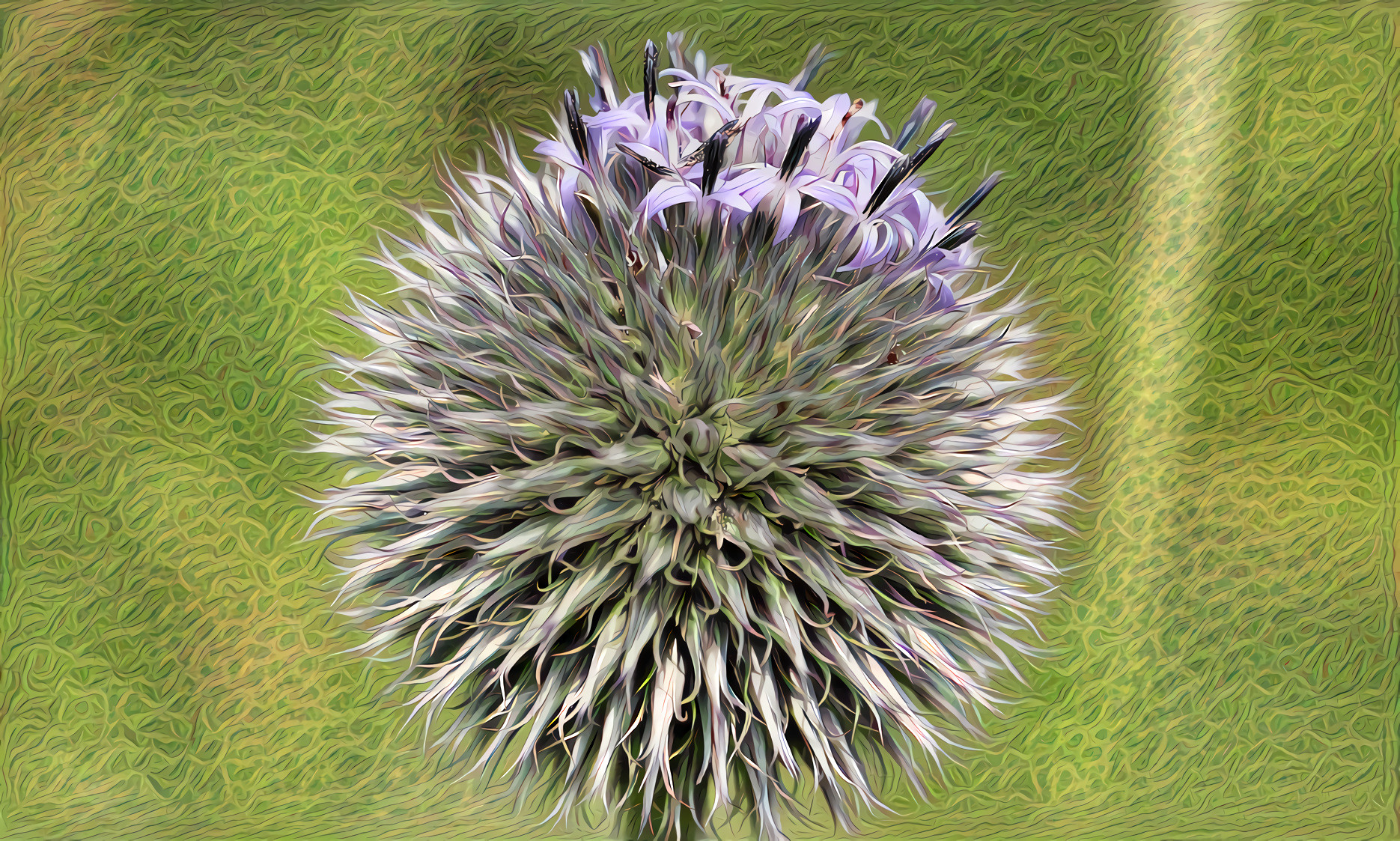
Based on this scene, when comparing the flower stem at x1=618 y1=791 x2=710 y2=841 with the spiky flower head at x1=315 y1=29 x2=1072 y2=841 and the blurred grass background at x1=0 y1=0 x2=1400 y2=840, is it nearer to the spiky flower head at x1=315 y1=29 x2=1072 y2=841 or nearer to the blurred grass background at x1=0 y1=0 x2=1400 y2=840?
the spiky flower head at x1=315 y1=29 x2=1072 y2=841

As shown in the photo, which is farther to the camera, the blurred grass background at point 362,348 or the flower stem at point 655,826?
the blurred grass background at point 362,348

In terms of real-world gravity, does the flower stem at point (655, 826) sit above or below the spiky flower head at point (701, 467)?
below

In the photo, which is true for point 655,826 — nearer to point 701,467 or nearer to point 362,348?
point 701,467

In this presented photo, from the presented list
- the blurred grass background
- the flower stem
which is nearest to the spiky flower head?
the flower stem

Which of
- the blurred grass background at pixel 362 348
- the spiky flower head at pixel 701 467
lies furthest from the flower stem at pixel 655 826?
the blurred grass background at pixel 362 348

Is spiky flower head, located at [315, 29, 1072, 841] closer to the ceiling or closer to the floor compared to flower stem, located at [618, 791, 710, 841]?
closer to the ceiling

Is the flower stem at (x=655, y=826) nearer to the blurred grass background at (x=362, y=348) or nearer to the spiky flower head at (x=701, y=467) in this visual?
the spiky flower head at (x=701, y=467)
